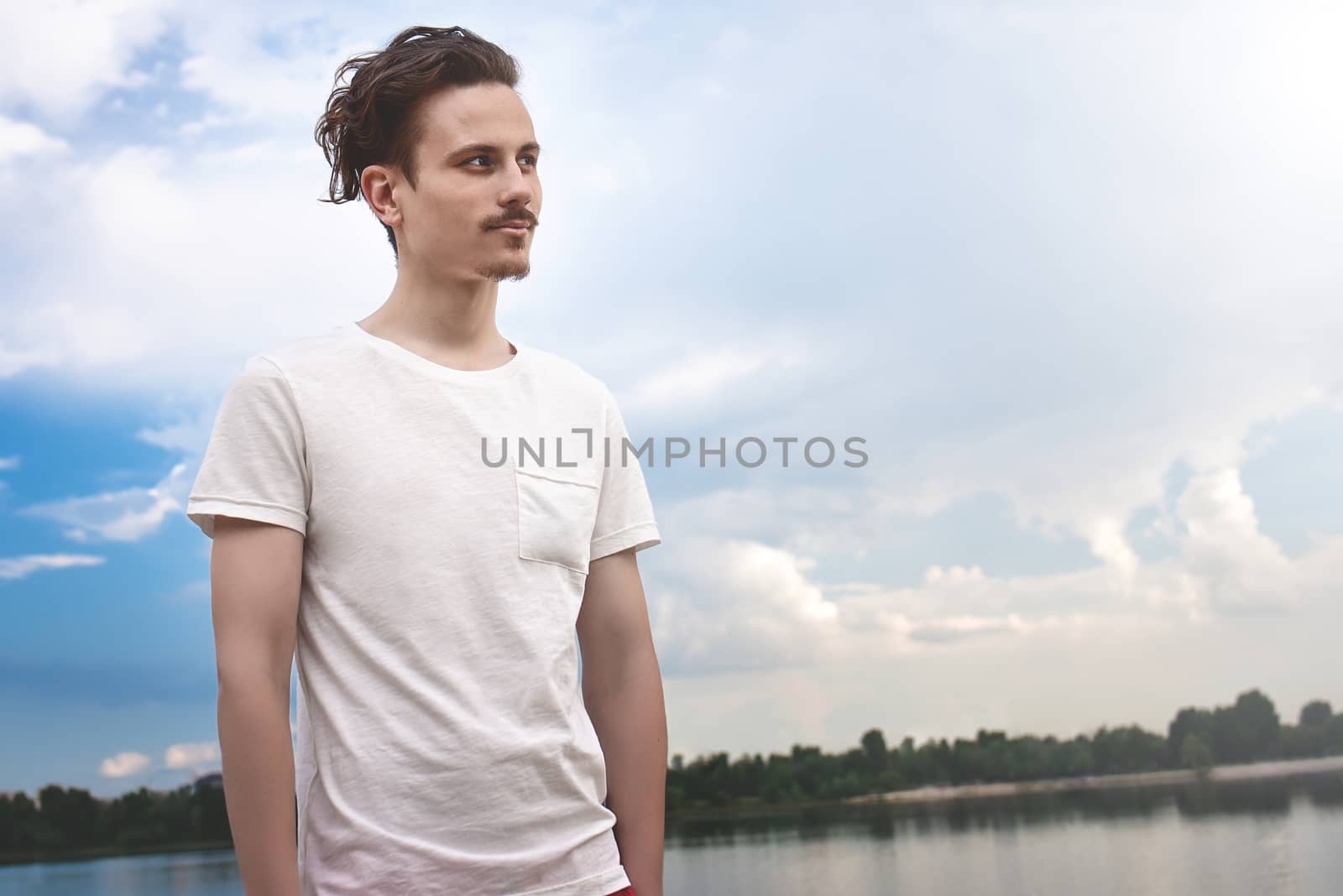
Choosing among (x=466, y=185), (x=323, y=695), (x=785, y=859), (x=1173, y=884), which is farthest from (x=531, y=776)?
(x=1173, y=884)

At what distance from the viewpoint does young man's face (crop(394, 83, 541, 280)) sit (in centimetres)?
138

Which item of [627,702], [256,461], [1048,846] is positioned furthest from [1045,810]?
[256,461]

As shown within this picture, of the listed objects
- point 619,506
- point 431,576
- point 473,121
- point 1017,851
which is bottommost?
point 1017,851

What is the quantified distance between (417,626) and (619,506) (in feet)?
1.29

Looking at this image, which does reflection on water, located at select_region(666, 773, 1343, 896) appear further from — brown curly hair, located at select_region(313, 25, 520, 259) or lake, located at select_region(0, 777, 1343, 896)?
brown curly hair, located at select_region(313, 25, 520, 259)

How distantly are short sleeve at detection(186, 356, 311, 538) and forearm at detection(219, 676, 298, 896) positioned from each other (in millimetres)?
187

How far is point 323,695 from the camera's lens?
1219 millimetres

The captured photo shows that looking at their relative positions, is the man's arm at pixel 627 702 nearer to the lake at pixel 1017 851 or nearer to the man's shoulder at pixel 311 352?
the man's shoulder at pixel 311 352

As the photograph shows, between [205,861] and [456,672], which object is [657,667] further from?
[205,861]

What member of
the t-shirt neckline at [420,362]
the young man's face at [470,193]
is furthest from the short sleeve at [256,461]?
the young man's face at [470,193]

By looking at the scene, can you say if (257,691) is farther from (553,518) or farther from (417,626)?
(553,518)

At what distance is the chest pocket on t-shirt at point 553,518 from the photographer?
4.33 feet

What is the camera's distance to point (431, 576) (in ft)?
4.07

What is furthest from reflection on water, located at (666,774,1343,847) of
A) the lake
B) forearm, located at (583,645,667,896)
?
forearm, located at (583,645,667,896)
